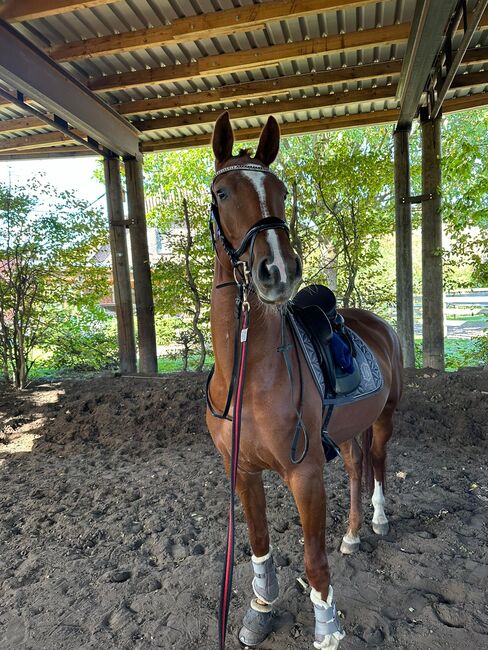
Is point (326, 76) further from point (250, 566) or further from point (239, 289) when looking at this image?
point (250, 566)

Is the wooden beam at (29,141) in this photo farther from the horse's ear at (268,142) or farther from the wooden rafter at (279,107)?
the horse's ear at (268,142)

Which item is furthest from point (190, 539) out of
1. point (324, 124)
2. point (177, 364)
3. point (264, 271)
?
point (177, 364)

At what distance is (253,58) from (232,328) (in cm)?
472

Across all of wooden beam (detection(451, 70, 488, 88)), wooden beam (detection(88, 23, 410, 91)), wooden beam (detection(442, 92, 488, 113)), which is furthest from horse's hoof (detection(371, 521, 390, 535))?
wooden beam (detection(442, 92, 488, 113))

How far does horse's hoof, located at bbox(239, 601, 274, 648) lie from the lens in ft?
6.65

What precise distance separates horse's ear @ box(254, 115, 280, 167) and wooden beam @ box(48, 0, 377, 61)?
3080 mm

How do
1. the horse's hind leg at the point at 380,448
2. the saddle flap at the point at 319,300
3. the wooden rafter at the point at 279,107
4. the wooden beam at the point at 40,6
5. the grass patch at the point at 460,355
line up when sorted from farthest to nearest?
the grass patch at the point at 460,355, the wooden rafter at the point at 279,107, the wooden beam at the point at 40,6, the horse's hind leg at the point at 380,448, the saddle flap at the point at 319,300

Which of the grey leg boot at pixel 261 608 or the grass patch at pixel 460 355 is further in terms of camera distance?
the grass patch at pixel 460 355

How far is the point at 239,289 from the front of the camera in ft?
5.74

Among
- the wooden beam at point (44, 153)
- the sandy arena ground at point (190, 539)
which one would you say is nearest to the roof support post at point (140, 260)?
the wooden beam at point (44, 153)

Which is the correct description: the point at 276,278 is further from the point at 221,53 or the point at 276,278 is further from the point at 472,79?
the point at 472,79

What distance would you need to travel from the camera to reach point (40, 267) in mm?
6316

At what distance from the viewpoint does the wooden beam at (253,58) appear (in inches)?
190

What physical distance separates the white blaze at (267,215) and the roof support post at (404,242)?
5511 millimetres
